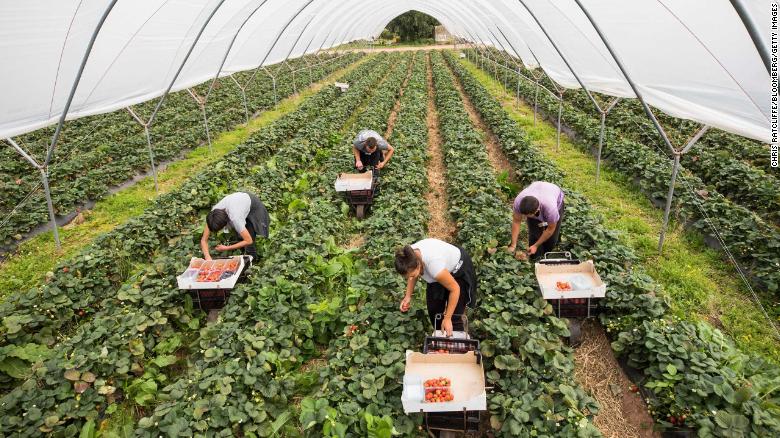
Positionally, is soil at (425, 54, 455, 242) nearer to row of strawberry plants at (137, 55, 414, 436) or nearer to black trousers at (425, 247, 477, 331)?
row of strawberry plants at (137, 55, 414, 436)

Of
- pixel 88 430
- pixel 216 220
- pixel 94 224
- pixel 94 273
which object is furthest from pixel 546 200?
pixel 94 224

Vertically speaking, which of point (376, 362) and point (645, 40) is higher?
point (645, 40)

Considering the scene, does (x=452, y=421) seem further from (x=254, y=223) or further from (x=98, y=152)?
(x=98, y=152)

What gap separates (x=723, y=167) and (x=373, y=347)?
27.3 feet

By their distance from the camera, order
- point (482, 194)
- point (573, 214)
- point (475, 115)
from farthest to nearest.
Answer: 1. point (475, 115)
2. point (482, 194)
3. point (573, 214)

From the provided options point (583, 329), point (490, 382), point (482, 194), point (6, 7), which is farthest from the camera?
point (482, 194)

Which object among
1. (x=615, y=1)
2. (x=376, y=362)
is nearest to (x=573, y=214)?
(x=615, y=1)

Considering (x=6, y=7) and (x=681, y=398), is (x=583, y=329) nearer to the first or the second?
(x=681, y=398)

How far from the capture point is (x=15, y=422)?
148 inches

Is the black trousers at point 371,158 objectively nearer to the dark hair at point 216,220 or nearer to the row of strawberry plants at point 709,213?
the dark hair at point 216,220

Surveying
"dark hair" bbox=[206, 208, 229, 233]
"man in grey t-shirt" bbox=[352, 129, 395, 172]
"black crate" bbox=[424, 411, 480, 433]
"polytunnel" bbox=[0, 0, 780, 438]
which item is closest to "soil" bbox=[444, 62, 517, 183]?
"polytunnel" bbox=[0, 0, 780, 438]

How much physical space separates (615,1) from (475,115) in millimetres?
9841

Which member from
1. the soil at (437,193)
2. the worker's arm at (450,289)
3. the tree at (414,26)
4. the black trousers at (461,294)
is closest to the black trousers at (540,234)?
the black trousers at (461,294)

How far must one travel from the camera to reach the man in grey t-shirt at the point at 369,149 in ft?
26.7
